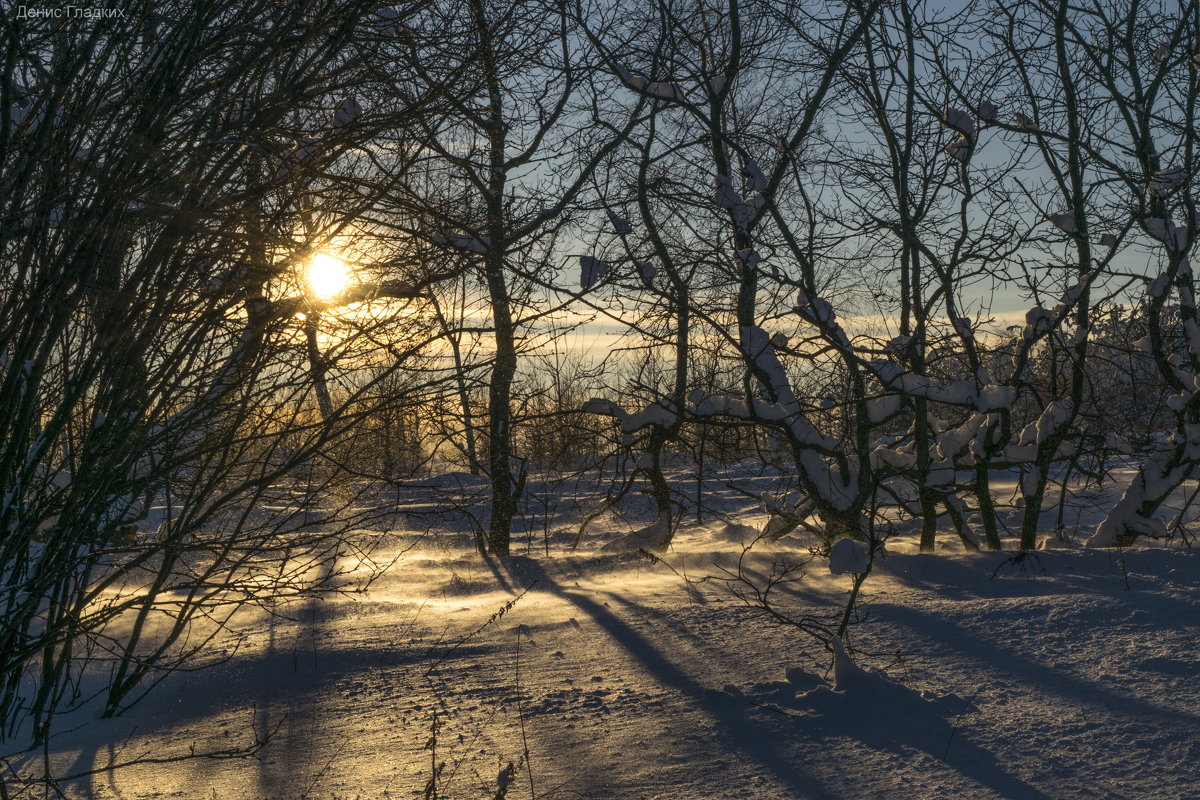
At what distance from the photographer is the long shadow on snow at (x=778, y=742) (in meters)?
2.31

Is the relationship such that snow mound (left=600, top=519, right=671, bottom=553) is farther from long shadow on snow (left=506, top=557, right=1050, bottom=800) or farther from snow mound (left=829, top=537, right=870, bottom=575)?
snow mound (left=829, top=537, right=870, bottom=575)

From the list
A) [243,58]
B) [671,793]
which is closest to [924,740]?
[671,793]

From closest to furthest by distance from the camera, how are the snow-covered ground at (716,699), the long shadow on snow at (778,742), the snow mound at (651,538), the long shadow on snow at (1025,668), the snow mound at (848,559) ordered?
the long shadow on snow at (778,742)
the snow-covered ground at (716,699)
the long shadow on snow at (1025,668)
the snow mound at (848,559)
the snow mound at (651,538)

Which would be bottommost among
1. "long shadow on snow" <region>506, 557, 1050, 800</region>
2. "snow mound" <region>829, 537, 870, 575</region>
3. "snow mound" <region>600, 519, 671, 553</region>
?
"long shadow on snow" <region>506, 557, 1050, 800</region>

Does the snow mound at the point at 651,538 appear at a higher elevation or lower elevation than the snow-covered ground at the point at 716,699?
higher

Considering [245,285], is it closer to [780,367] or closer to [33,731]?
[33,731]

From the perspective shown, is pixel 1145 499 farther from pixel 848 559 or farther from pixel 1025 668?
pixel 848 559

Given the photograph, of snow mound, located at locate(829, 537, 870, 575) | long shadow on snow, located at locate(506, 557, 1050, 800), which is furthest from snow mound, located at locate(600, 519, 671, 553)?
snow mound, located at locate(829, 537, 870, 575)

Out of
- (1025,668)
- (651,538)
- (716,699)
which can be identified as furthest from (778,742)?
(651,538)

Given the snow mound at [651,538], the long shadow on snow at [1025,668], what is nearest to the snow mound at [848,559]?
the long shadow on snow at [1025,668]

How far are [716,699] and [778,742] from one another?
36 cm

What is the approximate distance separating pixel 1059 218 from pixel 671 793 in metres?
3.83

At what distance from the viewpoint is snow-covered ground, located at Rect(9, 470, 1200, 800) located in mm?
2430

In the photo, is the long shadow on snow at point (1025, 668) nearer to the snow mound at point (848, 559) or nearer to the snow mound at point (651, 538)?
the snow mound at point (848, 559)
